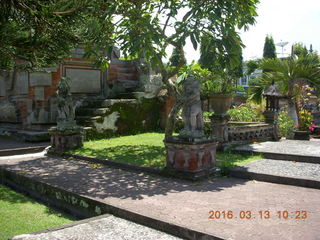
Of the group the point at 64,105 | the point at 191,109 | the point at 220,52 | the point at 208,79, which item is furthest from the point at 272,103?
the point at 64,105

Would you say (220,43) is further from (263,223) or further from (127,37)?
(263,223)

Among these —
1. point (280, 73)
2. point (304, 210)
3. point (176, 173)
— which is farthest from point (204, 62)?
point (280, 73)

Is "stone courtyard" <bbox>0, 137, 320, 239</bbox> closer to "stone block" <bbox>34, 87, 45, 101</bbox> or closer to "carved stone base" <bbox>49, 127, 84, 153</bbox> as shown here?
"carved stone base" <bbox>49, 127, 84, 153</bbox>

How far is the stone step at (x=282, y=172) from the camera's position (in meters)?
5.80

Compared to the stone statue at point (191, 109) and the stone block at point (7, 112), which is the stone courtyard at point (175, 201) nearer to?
the stone statue at point (191, 109)

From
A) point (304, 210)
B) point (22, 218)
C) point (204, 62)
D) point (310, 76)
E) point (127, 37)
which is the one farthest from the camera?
point (310, 76)

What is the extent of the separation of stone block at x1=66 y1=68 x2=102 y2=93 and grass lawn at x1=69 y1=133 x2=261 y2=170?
9.68ft

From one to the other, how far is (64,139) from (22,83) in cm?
504

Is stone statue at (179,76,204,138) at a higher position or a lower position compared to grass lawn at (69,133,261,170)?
higher

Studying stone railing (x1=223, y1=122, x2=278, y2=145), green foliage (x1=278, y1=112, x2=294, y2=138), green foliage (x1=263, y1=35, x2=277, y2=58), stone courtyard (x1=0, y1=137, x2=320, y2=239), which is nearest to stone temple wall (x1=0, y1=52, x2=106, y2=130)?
stone courtyard (x1=0, y1=137, x2=320, y2=239)

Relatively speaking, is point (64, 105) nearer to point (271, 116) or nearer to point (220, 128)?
point (220, 128)

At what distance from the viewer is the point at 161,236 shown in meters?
3.85

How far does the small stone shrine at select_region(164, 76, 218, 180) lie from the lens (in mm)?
6285

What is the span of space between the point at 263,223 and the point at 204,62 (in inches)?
194
